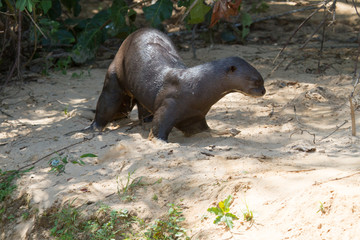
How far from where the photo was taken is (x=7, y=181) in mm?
4512

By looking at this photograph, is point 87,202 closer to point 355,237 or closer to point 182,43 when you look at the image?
point 355,237

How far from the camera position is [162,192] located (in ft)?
12.6

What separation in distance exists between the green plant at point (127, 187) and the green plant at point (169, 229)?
41 cm

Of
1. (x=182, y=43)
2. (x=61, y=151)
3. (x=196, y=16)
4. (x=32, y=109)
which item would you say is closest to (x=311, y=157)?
(x=61, y=151)

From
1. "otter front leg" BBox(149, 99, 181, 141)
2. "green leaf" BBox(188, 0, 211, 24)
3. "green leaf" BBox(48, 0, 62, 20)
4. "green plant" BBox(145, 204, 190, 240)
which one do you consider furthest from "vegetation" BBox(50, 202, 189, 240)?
"green leaf" BBox(48, 0, 62, 20)

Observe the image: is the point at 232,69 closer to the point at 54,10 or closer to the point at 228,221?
the point at 228,221

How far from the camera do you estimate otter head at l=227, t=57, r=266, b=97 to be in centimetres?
470

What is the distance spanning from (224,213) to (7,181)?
7.17 feet

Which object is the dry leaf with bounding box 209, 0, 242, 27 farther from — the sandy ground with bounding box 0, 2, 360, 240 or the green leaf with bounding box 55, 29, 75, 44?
the green leaf with bounding box 55, 29, 75, 44

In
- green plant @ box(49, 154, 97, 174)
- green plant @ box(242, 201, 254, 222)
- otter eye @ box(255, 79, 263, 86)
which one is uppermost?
otter eye @ box(255, 79, 263, 86)

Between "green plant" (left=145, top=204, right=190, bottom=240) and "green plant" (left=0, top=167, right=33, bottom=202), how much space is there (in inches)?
62.2

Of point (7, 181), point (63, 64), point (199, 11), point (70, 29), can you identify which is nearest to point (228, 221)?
point (7, 181)

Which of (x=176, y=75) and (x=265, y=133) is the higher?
(x=176, y=75)

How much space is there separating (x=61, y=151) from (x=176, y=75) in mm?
1358
